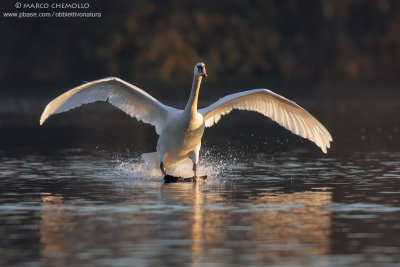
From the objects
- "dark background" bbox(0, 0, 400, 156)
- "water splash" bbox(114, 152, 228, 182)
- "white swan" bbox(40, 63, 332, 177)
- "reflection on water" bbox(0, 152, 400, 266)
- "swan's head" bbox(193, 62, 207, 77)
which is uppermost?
"dark background" bbox(0, 0, 400, 156)

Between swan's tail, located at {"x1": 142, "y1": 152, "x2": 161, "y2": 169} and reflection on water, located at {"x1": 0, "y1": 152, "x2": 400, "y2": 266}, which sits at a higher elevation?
swan's tail, located at {"x1": 142, "y1": 152, "x2": 161, "y2": 169}

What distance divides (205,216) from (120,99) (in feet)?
18.8

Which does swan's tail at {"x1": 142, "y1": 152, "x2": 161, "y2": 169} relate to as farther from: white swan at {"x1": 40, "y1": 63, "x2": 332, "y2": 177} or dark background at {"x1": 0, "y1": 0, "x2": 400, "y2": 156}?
dark background at {"x1": 0, "y1": 0, "x2": 400, "y2": 156}

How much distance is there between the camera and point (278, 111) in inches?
775

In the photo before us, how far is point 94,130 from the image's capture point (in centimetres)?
3073

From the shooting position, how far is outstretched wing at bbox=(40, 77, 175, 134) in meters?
18.4

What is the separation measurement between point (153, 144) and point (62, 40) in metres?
48.3

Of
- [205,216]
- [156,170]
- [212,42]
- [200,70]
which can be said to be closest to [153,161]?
[156,170]

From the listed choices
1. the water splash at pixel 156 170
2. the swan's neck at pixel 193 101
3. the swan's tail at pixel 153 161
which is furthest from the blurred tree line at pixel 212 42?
the swan's neck at pixel 193 101

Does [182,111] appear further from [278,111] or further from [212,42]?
[212,42]

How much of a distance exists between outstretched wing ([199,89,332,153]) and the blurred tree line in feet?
152

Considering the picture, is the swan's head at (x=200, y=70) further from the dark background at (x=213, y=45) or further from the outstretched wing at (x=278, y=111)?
the dark background at (x=213, y=45)

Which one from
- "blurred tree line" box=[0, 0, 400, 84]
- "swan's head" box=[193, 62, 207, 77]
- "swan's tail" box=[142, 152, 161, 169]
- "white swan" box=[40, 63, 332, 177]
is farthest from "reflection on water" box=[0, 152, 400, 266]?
"blurred tree line" box=[0, 0, 400, 84]

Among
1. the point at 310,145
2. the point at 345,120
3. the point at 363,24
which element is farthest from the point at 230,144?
the point at 363,24
